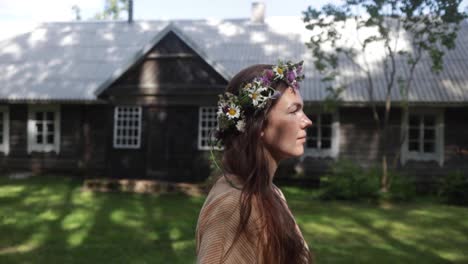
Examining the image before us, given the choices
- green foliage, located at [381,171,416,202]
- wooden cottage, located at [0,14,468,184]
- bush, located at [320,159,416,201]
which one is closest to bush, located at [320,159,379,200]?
bush, located at [320,159,416,201]

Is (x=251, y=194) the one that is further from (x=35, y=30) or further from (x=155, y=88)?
(x=35, y=30)

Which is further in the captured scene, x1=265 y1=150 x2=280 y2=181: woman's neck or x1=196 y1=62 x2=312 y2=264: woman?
x1=265 y1=150 x2=280 y2=181: woman's neck

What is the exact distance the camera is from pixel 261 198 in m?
1.94

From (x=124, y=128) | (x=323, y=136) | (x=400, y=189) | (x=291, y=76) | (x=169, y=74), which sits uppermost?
(x=169, y=74)

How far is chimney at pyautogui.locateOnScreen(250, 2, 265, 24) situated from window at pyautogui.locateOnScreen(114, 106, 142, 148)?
7.96 m

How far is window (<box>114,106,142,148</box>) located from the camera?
16375 millimetres

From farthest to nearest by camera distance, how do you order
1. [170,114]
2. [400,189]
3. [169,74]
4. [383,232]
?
[170,114]
[169,74]
[400,189]
[383,232]

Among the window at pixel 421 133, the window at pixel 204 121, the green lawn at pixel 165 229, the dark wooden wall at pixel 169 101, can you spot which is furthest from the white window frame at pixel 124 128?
the window at pixel 421 133

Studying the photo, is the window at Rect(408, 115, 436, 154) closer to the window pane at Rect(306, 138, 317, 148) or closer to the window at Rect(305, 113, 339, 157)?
the window at Rect(305, 113, 339, 157)

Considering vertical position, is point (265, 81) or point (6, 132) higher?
point (265, 81)

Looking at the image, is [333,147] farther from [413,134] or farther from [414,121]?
[414,121]

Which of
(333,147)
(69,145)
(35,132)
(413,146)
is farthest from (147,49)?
(413,146)

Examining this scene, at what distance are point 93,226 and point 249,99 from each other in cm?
819

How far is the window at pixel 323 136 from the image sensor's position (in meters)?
16.5
